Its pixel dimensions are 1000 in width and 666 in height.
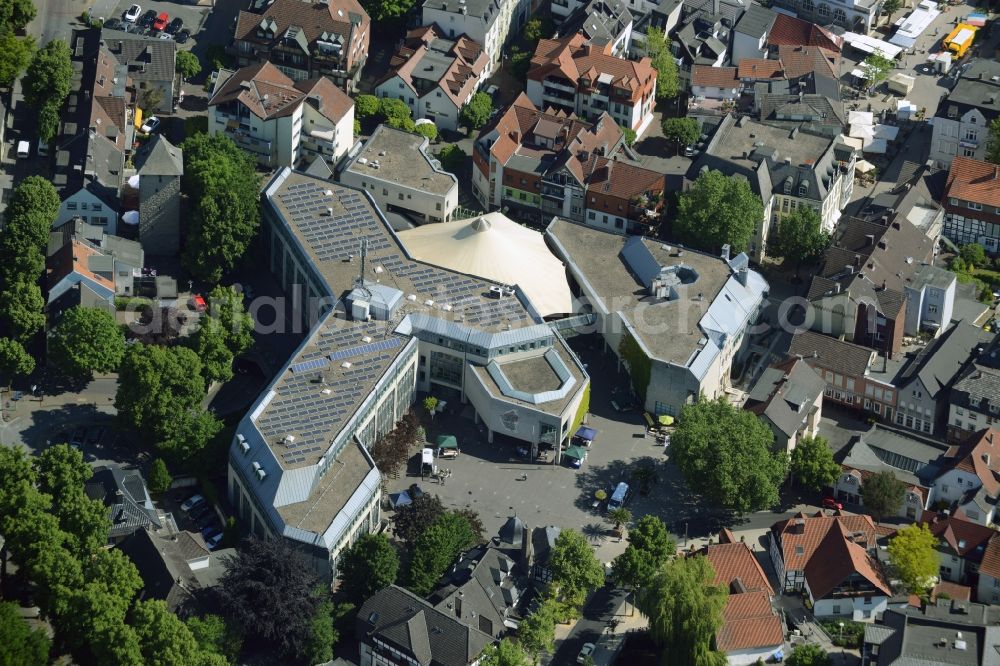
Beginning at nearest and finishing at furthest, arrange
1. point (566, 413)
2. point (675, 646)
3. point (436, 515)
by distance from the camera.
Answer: point (675, 646)
point (436, 515)
point (566, 413)

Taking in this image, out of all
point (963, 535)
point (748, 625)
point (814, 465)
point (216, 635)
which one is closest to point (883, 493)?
point (814, 465)

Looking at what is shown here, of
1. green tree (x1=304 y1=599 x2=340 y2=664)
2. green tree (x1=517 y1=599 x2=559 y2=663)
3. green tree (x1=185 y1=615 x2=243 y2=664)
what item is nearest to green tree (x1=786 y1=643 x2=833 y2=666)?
green tree (x1=517 y1=599 x2=559 y2=663)

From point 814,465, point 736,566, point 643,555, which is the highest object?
point 814,465

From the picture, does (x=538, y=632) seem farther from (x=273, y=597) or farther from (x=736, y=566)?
(x=273, y=597)

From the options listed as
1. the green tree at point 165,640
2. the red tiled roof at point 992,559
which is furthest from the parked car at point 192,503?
the red tiled roof at point 992,559

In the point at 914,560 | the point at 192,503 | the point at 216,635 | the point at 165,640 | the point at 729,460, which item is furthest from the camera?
the point at 192,503

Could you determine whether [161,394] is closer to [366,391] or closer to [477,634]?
[366,391]

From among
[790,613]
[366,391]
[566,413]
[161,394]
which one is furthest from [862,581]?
[161,394]
